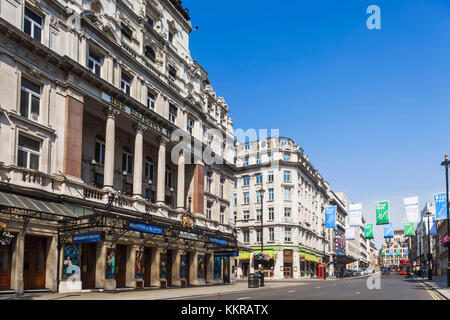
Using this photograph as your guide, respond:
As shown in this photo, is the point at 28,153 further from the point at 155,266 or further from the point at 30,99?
the point at 155,266

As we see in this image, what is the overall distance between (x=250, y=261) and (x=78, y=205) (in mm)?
55857

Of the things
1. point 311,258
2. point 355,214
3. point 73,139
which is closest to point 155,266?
point 73,139

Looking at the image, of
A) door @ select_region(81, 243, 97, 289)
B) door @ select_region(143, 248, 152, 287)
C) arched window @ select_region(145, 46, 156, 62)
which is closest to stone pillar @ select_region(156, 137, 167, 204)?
door @ select_region(143, 248, 152, 287)

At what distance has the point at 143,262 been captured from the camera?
35.4 m

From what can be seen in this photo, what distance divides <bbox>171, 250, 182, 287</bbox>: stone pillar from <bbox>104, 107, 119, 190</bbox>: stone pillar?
10817 mm

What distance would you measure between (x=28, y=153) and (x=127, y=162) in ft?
40.7

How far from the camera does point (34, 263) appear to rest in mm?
25844

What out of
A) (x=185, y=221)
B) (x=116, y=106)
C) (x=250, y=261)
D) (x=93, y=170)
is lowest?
(x=250, y=261)

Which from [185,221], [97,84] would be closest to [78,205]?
[97,84]

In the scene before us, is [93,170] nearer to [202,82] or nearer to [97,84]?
[97,84]

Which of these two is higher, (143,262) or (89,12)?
(89,12)

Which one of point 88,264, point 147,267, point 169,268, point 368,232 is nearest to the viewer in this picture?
point 88,264

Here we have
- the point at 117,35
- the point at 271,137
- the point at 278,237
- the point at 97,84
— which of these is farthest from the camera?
the point at 271,137

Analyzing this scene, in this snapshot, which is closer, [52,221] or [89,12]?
[52,221]
